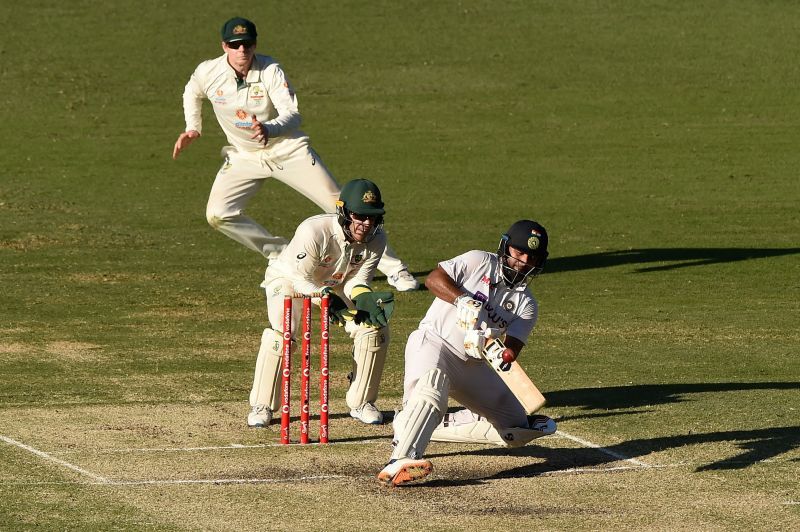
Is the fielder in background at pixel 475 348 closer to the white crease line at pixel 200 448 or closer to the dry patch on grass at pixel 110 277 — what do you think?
the white crease line at pixel 200 448

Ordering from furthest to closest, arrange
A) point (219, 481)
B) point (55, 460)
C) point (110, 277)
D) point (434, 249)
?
point (434, 249) → point (110, 277) → point (55, 460) → point (219, 481)

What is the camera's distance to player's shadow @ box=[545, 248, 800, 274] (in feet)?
62.1

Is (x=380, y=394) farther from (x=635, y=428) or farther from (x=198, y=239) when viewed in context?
(x=198, y=239)

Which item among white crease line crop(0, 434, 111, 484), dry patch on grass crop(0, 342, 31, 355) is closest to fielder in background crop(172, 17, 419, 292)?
dry patch on grass crop(0, 342, 31, 355)

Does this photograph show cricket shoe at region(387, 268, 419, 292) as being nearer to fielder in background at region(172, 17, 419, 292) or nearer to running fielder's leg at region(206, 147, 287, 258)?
fielder in background at region(172, 17, 419, 292)

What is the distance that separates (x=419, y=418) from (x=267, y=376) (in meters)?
2.05

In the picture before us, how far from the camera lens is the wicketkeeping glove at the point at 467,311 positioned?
9.73m

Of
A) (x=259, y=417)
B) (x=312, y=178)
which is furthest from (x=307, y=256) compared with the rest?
(x=312, y=178)

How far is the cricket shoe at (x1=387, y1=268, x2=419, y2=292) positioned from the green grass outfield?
667mm

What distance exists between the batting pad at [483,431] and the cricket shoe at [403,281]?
9.92 feet

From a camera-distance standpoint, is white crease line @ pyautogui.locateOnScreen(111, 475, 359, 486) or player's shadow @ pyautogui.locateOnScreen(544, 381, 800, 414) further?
player's shadow @ pyautogui.locateOnScreen(544, 381, 800, 414)

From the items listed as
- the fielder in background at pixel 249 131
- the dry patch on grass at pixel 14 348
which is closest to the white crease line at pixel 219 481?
the dry patch on grass at pixel 14 348

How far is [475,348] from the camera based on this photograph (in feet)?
31.9

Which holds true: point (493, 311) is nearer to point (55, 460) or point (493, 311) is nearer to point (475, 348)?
point (475, 348)
